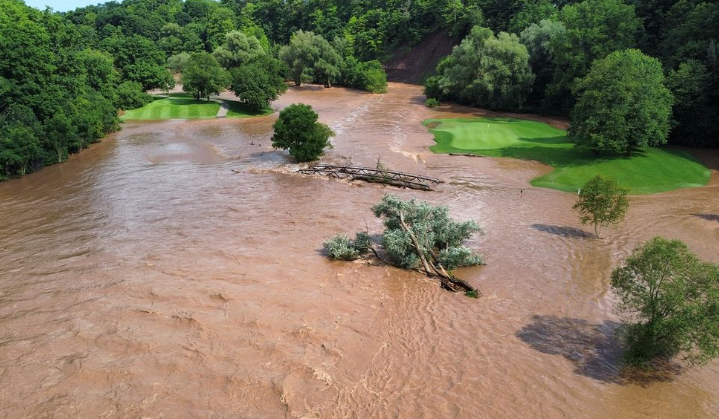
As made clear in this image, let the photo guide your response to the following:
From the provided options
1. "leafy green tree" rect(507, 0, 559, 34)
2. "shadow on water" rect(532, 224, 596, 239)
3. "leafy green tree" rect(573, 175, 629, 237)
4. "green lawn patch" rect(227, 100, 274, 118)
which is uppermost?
"leafy green tree" rect(507, 0, 559, 34)

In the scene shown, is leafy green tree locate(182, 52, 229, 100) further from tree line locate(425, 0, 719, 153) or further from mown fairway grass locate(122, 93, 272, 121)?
tree line locate(425, 0, 719, 153)

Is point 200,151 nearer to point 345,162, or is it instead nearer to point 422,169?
point 345,162

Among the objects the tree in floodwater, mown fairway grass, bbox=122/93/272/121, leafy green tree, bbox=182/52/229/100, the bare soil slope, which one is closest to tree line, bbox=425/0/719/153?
the bare soil slope

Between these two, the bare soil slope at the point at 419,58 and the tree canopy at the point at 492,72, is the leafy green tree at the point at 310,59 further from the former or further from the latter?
the tree canopy at the point at 492,72

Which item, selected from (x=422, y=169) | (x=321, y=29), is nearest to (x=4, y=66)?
(x=422, y=169)

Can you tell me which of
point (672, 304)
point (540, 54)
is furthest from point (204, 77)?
point (672, 304)

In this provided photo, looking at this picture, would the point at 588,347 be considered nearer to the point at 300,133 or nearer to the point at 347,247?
the point at 347,247

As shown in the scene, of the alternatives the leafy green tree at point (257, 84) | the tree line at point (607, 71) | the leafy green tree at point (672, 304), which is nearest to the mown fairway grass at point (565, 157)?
the tree line at point (607, 71)
